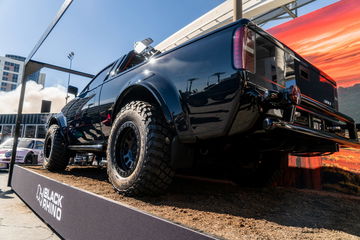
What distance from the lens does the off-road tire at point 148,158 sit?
1883 millimetres

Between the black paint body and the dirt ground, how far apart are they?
0.50m

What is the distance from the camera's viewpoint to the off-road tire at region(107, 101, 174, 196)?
188 centimetres

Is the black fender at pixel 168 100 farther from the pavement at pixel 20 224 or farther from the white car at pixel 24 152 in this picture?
the white car at pixel 24 152

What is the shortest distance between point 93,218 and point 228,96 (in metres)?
1.29

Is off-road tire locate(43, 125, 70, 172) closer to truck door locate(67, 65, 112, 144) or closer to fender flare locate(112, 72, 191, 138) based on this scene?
truck door locate(67, 65, 112, 144)

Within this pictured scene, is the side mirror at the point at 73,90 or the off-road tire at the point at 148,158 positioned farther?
the side mirror at the point at 73,90

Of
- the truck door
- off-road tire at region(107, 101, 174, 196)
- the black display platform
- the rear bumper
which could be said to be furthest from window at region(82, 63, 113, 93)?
the rear bumper

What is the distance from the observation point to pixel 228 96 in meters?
1.59

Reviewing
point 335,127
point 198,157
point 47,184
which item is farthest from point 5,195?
point 335,127

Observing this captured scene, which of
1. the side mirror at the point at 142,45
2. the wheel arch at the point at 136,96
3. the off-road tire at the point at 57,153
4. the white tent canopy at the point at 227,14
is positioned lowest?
the off-road tire at the point at 57,153

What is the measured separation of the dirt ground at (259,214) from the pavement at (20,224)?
1.05 m

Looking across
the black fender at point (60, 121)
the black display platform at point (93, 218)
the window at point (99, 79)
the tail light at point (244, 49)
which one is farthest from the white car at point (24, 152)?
the tail light at point (244, 49)

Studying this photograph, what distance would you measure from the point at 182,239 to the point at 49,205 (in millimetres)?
1965

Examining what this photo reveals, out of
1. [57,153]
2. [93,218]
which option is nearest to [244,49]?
[93,218]
